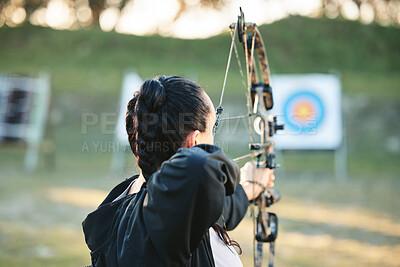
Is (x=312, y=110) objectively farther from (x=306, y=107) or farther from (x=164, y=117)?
(x=164, y=117)

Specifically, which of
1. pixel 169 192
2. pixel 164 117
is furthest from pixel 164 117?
pixel 169 192

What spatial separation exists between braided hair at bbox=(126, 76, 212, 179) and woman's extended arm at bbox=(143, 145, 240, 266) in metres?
0.10

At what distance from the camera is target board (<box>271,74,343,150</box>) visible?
6.38m

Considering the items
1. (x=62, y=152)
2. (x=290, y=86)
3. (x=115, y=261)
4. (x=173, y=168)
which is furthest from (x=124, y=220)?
(x=62, y=152)

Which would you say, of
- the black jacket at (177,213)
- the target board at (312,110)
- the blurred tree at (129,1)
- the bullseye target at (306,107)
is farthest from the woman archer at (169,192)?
the blurred tree at (129,1)

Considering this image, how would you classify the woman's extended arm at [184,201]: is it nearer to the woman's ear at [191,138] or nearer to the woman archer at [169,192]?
the woman archer at [169,192]

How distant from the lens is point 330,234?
2998 millimetres

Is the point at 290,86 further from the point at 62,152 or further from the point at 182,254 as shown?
the point at 182,254

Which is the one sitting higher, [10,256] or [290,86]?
[290,86]

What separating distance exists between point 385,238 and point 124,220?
2570 millimetres

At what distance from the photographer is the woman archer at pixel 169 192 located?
2.25ft

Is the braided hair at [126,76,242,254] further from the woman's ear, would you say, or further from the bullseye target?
the bullseye target

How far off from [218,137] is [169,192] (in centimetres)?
728

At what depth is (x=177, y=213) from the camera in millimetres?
685
